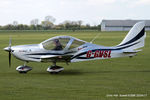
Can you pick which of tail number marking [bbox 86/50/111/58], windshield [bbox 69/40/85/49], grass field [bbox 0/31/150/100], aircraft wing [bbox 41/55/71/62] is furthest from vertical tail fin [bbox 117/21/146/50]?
aircraft wing [bbox 41/55/71/62]

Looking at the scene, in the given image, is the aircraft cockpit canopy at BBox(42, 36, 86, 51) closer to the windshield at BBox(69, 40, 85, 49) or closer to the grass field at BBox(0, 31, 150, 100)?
the windshield at BBox(69, 40, 85, 49)

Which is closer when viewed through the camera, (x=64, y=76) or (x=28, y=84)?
(x=28, y=84)

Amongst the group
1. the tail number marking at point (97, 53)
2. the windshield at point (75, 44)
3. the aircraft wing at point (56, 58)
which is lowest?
the aircraft wing at point (56, 58)

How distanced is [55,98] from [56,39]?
4.34 metres

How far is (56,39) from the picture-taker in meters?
11.7

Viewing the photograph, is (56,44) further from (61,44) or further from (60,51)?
(60,51)

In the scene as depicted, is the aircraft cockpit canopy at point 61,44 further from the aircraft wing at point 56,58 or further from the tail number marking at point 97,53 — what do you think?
the tail number marking at point 97,53

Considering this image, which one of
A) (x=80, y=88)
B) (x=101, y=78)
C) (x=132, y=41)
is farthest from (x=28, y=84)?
(x=132, y=41)

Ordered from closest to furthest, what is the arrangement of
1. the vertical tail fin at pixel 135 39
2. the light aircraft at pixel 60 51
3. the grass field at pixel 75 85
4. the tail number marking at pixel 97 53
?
the grass field at pixel 75 85, the light aircraft at pixel 60 51, the tail number marking at pixel 97 53, the vertical tail fin at pixel 135 39

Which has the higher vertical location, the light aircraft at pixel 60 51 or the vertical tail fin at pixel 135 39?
the vertical tail fin at pixel 135 39

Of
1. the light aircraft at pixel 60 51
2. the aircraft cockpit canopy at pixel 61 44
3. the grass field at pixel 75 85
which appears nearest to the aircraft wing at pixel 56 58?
the light aircraft at pixel 60 51

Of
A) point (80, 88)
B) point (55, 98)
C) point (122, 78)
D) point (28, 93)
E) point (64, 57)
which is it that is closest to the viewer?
point (55, 98)

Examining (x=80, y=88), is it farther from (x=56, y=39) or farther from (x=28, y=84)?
(x=56, y=39)

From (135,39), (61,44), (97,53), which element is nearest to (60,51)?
(61,44)
